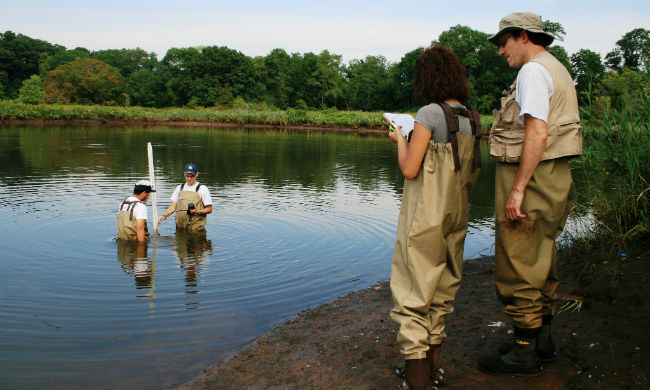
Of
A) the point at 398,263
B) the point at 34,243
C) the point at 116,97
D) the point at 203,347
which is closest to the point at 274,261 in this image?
the point at 203,347

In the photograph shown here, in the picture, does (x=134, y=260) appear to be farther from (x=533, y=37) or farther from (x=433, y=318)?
(x=533, y=37)

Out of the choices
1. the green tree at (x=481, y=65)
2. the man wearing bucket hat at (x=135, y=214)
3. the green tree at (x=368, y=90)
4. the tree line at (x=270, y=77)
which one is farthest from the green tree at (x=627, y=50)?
the man wearing bucket hat at (x=135, y=214)

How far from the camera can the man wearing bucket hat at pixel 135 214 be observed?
8.03m

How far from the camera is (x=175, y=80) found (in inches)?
3150

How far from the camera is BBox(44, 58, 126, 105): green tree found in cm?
6856

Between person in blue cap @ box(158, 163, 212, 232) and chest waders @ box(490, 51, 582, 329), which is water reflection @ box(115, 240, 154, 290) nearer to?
person in blue cap @ box(158, 163, 212, 232)

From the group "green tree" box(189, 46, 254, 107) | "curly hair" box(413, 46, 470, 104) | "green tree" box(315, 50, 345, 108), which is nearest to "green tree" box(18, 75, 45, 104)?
"green tree" box(189, 46, 254, 107)

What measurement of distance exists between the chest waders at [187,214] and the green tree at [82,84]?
65664mm

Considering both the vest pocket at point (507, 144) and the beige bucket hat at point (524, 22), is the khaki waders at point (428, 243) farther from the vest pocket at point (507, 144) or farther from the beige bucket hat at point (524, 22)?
the beige bucket hat at point (524, 22)

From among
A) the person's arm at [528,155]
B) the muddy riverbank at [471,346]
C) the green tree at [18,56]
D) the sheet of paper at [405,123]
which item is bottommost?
the muddy riverbank at [471,346]

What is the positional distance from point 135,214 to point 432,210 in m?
6.00

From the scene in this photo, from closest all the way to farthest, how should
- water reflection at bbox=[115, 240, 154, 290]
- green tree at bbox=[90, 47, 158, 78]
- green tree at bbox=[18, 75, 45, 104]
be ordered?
water reflection at bbox=[115, 240, 154, 290] → green tree at bbox=[18, 75, 45, 104] → green tree at bbox=[90, 47, 158, 78]

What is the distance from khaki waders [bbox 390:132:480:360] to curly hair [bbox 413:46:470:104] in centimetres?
30

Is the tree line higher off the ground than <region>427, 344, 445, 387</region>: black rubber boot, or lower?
higher
